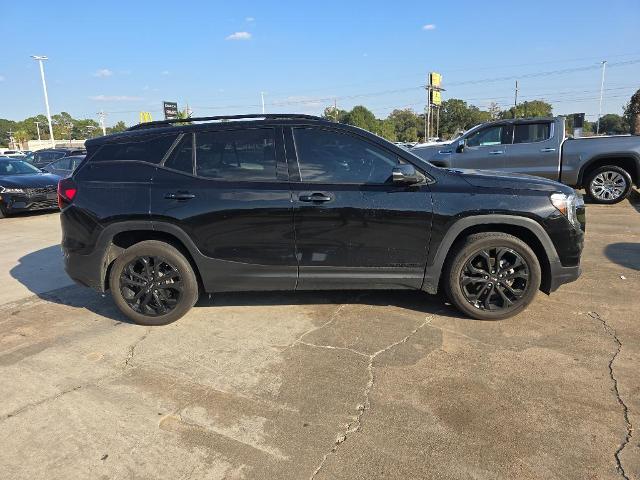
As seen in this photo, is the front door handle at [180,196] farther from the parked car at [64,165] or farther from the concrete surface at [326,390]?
the parked car at [64,165]

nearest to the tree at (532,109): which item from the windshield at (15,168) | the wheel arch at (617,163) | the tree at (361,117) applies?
the tree at (361,117)

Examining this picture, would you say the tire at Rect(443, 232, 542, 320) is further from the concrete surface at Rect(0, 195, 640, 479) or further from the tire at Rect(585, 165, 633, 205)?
the tire at Rect(585, 165, 633, 205)

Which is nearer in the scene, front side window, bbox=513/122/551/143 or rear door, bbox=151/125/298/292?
rear door, bbox=151/125/298/292

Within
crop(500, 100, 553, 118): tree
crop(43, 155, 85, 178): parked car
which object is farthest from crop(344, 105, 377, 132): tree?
crop(43, 155, 85, 178): parked car

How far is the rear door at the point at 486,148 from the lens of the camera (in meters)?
9.96

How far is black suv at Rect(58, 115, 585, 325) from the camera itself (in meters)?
3.78

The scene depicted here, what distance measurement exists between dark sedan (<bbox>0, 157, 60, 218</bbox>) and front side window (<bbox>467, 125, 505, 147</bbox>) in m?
9.92

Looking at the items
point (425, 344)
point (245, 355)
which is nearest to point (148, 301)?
point (245, 355)

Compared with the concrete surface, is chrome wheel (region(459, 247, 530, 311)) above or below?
above

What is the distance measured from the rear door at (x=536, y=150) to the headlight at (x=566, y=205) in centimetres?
626

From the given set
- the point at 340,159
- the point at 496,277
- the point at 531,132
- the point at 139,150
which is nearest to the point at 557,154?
the point at 531,132

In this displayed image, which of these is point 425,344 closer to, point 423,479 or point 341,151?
point 423,479

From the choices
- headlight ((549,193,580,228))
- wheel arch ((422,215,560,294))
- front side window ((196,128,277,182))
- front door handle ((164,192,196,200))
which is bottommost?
wheel arch ((422,215,560,294))

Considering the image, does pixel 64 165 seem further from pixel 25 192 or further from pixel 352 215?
pixel 352 215
